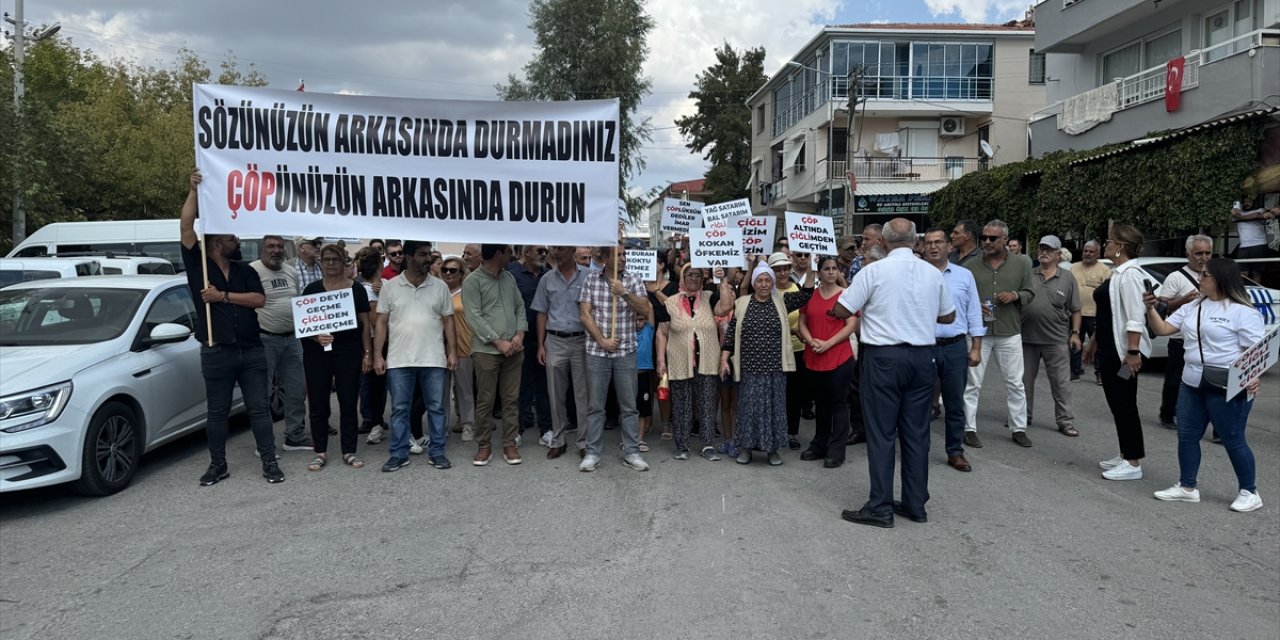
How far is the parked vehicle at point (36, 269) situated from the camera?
10.7m

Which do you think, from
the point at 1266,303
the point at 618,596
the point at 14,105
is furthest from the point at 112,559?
the point at 14,105

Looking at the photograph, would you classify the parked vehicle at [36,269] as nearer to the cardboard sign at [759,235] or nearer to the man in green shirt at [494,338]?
the man in green shirt at [494,338]

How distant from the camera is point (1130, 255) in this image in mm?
7293

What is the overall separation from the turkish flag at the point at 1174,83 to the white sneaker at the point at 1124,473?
49.4 feet

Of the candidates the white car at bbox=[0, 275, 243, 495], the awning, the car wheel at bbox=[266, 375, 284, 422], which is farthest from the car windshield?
the awning

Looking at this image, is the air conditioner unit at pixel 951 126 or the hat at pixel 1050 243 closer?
the hat at pixel 1050 243

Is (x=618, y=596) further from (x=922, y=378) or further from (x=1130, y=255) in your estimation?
(x=1130, y=255)

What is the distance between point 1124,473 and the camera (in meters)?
6.80

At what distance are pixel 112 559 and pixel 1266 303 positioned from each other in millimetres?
11030

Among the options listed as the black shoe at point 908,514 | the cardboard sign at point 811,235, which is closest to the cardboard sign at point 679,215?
the cardboard sign at point 811,235

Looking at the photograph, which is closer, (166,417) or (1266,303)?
(166,417)

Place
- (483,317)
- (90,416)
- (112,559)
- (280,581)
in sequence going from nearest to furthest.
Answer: (280,581) < (112,559) < (90,416) < (483,317)

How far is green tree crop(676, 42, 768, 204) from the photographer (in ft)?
197

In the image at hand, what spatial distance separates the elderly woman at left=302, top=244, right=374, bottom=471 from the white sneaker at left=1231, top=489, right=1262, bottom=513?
6.37m
